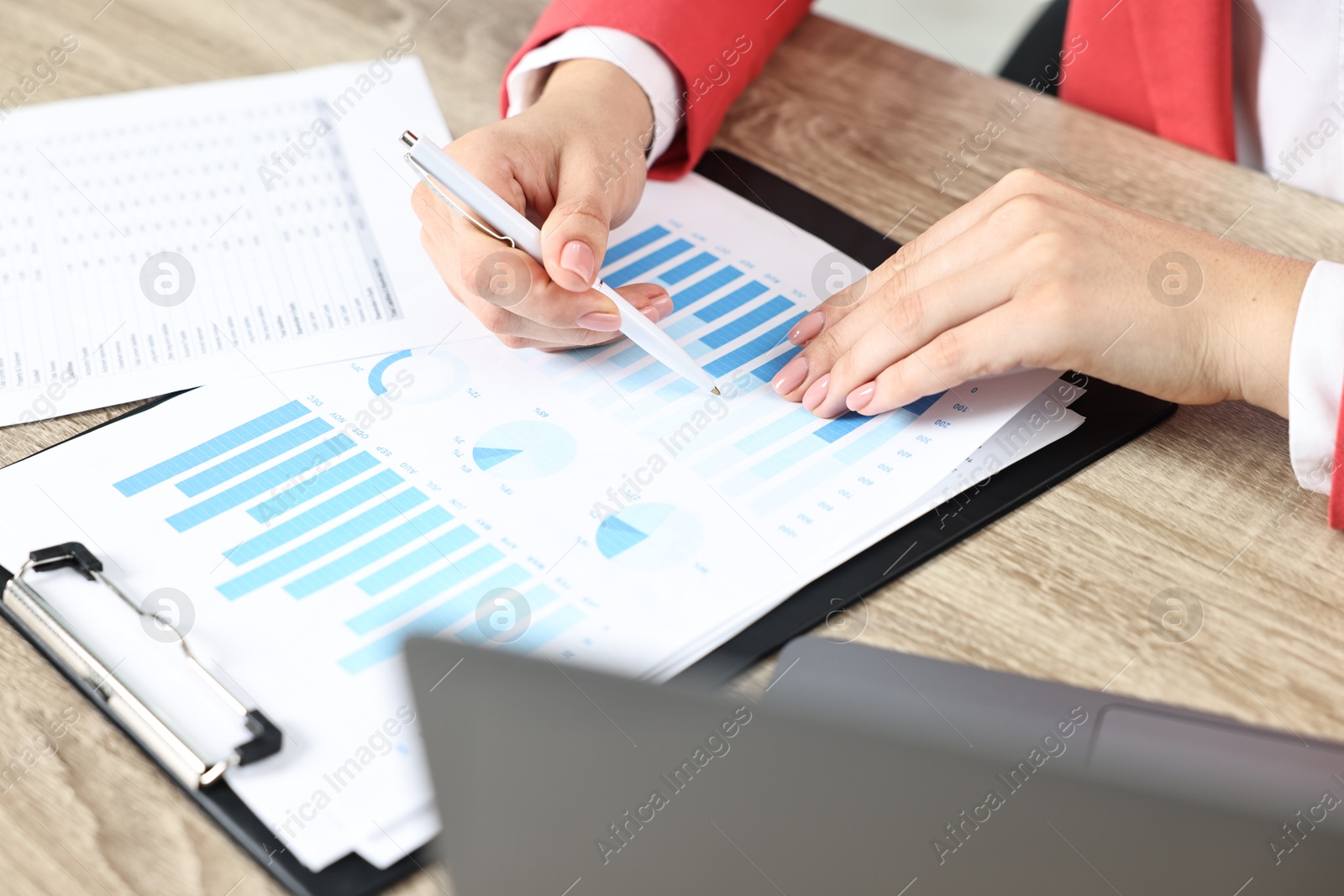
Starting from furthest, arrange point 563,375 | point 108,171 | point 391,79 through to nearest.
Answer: point 391,79 < point 108,171 < point 563,375

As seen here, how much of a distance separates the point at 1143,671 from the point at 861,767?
287mm

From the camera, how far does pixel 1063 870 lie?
0.29 metres

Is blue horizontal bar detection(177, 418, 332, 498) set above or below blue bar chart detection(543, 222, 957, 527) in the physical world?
above

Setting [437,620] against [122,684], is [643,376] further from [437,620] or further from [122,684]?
[122,684]

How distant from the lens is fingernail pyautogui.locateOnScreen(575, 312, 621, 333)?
66 centimetres

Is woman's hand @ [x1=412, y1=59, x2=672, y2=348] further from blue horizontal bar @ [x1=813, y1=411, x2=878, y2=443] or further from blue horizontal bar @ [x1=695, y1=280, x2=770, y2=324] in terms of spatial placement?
blue horizontal bar @ [x1=813, y1=411, x2=878, y2=443]

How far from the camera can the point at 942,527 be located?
0.58 meters

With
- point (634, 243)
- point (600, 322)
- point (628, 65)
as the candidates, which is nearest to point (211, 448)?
point (600, 322)

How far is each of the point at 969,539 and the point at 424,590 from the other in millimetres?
302

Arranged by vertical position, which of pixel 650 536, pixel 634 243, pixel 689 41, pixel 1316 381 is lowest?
pixel 1316 381

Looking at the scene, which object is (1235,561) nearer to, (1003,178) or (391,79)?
(1003,178)

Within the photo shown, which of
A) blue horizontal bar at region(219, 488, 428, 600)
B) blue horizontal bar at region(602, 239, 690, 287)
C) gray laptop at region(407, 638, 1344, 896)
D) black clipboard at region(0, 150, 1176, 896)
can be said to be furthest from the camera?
blue horizontal bar at region(602, 239, 690, 287)

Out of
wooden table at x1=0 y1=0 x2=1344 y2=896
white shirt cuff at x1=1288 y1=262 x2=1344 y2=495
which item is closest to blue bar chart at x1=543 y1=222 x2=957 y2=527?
wooden table at x1=0 y1=0 x2=1344 y2=896

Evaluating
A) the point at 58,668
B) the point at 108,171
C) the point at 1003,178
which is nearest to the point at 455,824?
the point at 58,668
